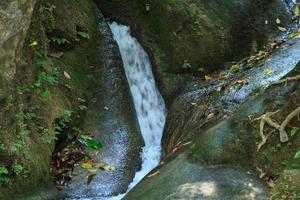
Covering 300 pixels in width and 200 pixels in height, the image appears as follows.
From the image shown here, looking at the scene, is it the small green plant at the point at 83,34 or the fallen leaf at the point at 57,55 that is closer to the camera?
the fallen leaf at the point at 57,55

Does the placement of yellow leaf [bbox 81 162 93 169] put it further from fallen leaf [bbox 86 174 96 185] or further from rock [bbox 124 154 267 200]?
rock [bbox 124 154 267 200]

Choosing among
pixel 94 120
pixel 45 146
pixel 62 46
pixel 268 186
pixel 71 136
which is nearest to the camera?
pixel 268 186

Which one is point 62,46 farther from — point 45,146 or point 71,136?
point 45,146

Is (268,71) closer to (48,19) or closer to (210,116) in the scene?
(210,116)

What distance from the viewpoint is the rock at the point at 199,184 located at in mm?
5984

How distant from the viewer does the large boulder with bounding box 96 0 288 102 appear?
41.4 feet

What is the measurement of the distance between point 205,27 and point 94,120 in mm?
4701

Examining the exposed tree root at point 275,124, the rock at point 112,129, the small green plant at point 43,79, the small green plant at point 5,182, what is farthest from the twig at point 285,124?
the small green plant at point 43,79

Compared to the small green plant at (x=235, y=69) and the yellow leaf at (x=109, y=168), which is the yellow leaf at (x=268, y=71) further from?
→ the yellow leaf at (x=109, y=168)

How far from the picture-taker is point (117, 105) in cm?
1103

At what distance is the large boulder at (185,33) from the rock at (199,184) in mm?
5216

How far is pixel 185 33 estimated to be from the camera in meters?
13.2

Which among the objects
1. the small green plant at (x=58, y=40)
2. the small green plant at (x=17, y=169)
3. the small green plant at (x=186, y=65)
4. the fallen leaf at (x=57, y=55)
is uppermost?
the small green plant at (x=58, y=40)

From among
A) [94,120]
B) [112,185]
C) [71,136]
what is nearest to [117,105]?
[94,120]
